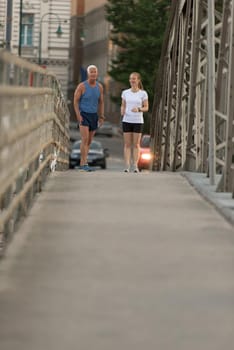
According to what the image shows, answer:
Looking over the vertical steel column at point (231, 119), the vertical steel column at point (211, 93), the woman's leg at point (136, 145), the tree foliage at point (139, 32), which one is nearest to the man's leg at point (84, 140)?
the woman's leg at point (136, 145)

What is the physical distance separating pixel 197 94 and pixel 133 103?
1028 mm

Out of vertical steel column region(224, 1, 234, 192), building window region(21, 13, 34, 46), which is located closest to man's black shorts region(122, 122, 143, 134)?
vertical steel column region(224, 1, 234, 192)

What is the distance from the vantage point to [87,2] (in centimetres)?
15950

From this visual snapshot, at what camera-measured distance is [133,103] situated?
22.5 meters

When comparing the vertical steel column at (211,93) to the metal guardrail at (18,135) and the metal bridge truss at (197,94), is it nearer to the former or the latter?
the metal bridge truss at (197,94)

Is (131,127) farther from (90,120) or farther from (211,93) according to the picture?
(211,93)

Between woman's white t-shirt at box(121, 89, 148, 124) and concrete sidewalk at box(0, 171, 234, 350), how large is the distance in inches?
283

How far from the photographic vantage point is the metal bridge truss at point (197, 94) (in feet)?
55.3

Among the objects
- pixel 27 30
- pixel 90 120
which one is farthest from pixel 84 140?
pixel 27 30

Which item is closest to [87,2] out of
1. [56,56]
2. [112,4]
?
[56,56]

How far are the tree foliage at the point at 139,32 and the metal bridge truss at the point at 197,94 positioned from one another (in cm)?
4023

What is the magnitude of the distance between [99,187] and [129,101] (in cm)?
545

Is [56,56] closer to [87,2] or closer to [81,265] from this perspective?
[87,2]

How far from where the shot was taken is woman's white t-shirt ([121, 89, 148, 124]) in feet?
73.7
